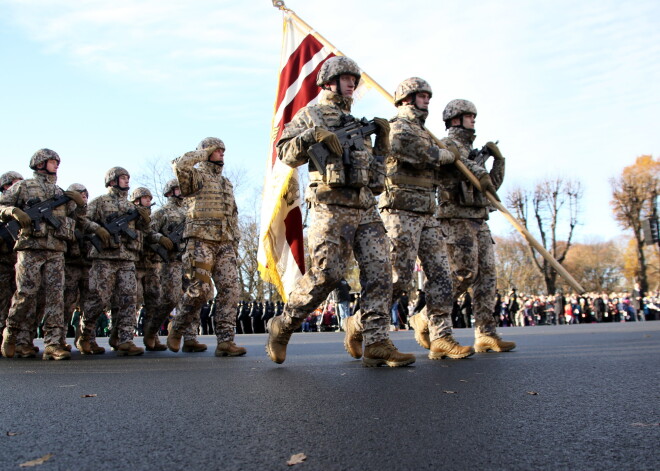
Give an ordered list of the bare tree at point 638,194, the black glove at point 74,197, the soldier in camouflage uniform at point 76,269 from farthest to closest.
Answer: the bare tree at point 638,194 < the soldier in camouflage uniform at point 76,269 < the black glove at point 74,197

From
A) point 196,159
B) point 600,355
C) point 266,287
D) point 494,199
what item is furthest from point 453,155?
point 266,287

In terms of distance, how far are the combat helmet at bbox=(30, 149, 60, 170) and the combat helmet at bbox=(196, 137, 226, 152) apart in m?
2.06

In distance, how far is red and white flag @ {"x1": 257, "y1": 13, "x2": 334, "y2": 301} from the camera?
26.7 ft

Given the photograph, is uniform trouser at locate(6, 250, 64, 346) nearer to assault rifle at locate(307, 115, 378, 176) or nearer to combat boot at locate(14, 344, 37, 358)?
combat boot at locate(14, 344, 37, 358)

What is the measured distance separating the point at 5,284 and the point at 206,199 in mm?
3563

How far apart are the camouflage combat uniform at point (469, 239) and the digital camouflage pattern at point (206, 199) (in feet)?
8.27

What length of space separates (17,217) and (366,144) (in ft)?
15.0

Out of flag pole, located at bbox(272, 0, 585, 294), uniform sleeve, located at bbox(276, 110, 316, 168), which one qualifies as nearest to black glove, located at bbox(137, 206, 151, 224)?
flag pole, located at bbox(272, 0, 585, 294)

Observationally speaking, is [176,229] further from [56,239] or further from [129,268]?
[56,239]

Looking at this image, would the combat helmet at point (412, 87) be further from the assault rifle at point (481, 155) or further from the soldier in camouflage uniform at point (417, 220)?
the assault rifle at point (481, 155)

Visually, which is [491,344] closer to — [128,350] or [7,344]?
[128,350]

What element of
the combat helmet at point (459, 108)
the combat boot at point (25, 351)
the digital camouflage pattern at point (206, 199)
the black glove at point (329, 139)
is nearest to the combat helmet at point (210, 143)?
the digital camouflage pattern at point (206, 199)

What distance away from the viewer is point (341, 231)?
5168 millimetres

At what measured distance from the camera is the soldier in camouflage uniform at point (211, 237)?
288 inches
